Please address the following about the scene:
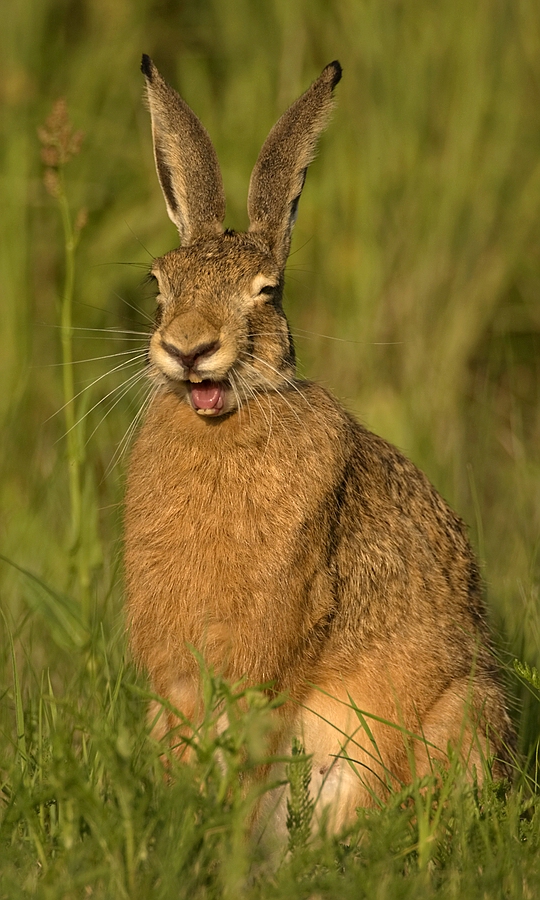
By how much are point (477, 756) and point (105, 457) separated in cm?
278

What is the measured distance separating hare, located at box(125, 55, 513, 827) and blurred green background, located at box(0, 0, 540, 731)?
2.14 metres

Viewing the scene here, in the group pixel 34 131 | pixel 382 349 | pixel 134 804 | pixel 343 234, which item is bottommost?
pixel 134 804

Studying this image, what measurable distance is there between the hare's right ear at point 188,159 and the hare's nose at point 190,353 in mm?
698

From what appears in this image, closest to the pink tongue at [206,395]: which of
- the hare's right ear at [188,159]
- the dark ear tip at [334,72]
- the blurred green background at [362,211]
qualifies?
the hare's right ear at [188,159]

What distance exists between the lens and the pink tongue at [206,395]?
3.40 m

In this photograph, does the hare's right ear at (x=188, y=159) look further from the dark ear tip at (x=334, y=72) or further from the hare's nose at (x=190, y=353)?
the hare's nose at (x=190, y=353)

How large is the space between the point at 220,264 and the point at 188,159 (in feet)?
1.56

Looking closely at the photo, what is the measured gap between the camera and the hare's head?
3303 millimetres

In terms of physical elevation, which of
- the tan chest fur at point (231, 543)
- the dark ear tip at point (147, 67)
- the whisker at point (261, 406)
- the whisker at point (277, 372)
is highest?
the dark ear tip at point (147, 67)

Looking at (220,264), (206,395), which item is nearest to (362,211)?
(220,264)

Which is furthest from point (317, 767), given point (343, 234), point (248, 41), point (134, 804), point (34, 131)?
point (248, 41)

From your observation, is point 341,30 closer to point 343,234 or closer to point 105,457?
point 343,234

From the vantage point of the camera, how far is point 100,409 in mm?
6234

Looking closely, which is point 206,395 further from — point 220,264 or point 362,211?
point 362,211
